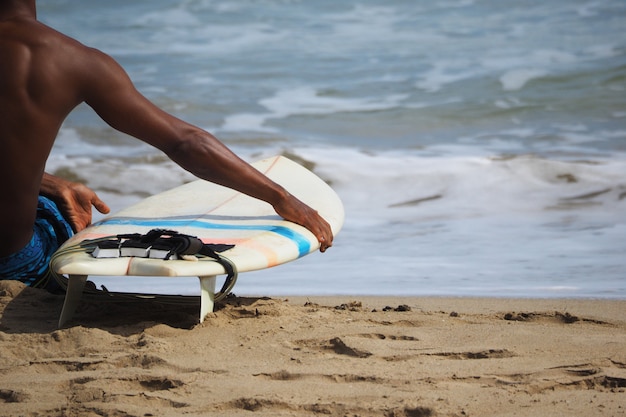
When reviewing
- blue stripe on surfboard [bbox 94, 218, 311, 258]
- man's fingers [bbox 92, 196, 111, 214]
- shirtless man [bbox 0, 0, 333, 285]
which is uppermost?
shirtless man [bbox 0, 0, 333, 285]

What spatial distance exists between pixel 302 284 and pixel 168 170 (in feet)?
13.8

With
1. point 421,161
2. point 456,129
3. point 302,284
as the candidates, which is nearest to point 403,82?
point 456,129

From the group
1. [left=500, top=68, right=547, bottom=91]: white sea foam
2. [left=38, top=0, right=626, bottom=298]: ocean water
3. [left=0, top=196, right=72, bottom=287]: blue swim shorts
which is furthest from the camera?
[left=500, top=68, right=547, bottom=91]: white sea foam

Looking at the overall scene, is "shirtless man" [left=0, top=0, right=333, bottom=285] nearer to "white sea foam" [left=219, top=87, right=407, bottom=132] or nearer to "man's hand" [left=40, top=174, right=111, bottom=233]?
"man's hand" [left=40, top=174, right=111, bottom=233]

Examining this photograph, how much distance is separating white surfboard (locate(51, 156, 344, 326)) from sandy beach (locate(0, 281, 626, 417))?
19cm

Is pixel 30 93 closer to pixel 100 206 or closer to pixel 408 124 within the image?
pixel 100 206

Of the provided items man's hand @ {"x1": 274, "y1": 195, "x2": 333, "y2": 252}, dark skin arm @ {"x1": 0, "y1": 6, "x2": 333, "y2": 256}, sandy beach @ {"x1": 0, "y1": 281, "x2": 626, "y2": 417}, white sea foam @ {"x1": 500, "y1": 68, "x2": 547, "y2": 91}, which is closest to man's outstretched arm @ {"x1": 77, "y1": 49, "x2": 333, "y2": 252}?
dark skin arm @ {"x1": 0, "y1": 6, "x2": 333, "y2": 256}

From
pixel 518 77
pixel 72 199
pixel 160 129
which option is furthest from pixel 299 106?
pixel 160 129

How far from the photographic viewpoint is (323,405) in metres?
2.23

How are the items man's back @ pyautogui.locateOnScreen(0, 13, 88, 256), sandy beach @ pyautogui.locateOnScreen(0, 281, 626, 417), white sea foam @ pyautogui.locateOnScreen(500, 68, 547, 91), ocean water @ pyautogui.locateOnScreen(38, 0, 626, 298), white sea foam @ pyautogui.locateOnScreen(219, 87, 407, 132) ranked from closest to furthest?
1. sandy beach @ pyautogui.locateOnScreen(0, 281, 626, 417)
2. man's back @ pyautogui.locateOnScreen(0, 13, 88, 256)
3. ocean water @ pyautogui.locateOnScreen(38, 0, 626, 298)
4. white sea foam @ pyautogui.locateOnScreen(219, 87, 407, 132)
5. white sea foam @ pyautogui.locateOnScreen(500, 68, 547, 91)

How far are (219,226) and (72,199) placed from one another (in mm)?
606

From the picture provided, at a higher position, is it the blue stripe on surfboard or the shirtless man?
the shirtless man

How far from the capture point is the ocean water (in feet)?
15.4

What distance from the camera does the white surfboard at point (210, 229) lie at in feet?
9.11
